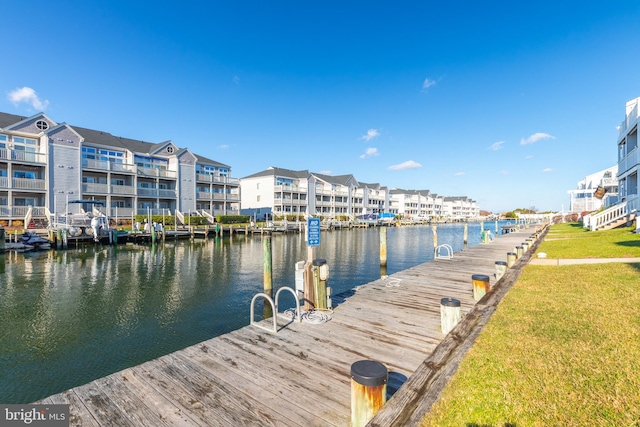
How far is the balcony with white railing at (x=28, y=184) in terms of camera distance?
3177 cm

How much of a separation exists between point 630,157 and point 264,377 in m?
31.7

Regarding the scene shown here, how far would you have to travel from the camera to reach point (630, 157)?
22750 mm

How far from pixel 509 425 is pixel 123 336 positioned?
10.5 m

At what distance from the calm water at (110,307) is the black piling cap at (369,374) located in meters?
7.09

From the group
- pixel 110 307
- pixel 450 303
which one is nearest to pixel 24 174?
pixel 110 307

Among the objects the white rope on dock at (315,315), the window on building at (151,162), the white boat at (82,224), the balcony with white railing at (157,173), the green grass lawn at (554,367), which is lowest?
the white rope on dock at (315,315)

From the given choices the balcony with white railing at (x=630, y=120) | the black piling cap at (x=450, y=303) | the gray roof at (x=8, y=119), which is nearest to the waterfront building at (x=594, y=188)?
the balcony with white railing at (x=630, y=120)

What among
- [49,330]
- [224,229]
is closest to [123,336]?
[49,330]

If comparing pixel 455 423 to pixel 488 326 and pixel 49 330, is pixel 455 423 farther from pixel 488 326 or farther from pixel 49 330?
pixel 49 330

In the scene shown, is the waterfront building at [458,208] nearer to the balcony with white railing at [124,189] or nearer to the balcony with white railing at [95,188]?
the balcony with white railing at [124,189]

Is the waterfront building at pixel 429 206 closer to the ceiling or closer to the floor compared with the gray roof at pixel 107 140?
closer to the floor

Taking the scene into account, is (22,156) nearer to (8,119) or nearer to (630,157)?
(8,119)

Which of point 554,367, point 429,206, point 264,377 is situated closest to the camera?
point 554,367

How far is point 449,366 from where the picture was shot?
4535 mm
